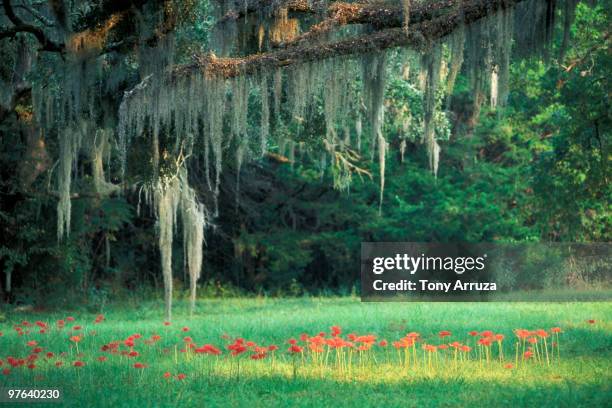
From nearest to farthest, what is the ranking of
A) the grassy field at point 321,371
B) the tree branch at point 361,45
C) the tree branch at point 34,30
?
the grassy field at point 321,371, the tree branch at point 361,45, the tree branch at point 34,30

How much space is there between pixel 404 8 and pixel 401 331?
600 cm

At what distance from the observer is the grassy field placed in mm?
7840

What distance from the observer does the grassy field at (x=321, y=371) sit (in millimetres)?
7840

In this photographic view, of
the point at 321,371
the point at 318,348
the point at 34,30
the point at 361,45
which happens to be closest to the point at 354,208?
the point at 34,30

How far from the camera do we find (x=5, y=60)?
1375cm

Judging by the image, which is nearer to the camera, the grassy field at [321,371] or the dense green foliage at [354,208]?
the grassy field at [321,371]

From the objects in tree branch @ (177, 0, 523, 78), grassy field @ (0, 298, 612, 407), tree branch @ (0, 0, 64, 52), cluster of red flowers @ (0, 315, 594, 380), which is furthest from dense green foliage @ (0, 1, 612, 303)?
tree branch @ (177, 0, 523, 78)

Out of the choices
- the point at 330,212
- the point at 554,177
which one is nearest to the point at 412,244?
the point at 330,212

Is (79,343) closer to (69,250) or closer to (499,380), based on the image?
(499,380)

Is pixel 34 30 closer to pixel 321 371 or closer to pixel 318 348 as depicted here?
pixel 318 348

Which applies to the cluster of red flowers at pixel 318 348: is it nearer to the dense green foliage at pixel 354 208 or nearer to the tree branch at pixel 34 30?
the tree branch at pixel 34 30

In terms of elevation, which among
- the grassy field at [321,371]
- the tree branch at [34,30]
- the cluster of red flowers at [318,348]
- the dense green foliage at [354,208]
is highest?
the tree branch at [34,30]

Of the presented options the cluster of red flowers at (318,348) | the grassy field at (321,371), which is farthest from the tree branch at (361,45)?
the grassy field at (321,371)

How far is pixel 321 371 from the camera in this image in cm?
929
